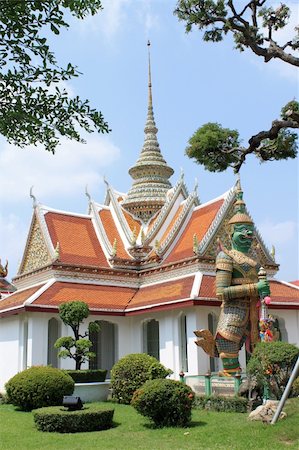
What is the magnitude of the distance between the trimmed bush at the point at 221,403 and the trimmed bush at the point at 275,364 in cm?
136

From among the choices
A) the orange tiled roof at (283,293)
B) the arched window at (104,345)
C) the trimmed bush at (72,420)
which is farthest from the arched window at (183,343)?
the trimmed bush at (72,420)

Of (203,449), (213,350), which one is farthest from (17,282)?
(203,449)

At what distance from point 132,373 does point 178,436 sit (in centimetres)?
464

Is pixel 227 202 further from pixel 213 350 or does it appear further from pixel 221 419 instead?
pixel 221 419

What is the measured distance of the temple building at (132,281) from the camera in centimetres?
1563

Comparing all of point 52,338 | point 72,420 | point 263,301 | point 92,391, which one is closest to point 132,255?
point 52,338

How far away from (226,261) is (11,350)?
7.48m

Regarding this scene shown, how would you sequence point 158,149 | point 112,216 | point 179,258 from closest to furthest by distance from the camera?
point 179,258 → point 112,216 → point 158,149

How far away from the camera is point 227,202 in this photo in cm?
1756

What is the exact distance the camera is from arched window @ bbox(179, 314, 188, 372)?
15.6 m

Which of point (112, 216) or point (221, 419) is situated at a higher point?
point (112, 216)

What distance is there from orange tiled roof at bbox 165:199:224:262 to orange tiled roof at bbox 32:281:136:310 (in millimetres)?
1898

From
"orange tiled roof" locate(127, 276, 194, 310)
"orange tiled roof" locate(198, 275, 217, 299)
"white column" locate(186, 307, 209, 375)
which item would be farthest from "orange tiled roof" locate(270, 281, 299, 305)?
"orange tiled roof" locate(127, 276, 194, 310)

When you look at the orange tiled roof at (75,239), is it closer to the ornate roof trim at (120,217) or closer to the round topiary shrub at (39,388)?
the ornate roof trim at (120,217)
